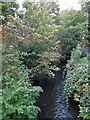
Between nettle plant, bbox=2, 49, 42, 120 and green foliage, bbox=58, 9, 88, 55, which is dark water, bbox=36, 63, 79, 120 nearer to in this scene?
nettle plant, bbox=2, 49, 42, 120

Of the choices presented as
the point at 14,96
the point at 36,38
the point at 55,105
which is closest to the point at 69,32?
the point at 36,38

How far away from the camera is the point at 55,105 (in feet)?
6.73

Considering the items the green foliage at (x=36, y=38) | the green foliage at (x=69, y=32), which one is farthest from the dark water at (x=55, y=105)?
the green foliage at (x=69, y=32)

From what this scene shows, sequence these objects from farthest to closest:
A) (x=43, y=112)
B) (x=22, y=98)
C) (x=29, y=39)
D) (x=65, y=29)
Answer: (x=65, y=29), (x=29, y=39), (x=43, y=112), (x=22, y=98)

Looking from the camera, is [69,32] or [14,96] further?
[69,32]

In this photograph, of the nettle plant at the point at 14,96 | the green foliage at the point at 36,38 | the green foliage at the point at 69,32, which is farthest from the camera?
the green foliage at the point at 69,32

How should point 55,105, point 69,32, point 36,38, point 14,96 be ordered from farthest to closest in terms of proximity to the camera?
point 69,32 → point 36,38 → point 55,105 → point 14,96

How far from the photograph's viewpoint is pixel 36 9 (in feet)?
8.36

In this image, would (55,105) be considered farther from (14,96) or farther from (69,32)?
(69,32)

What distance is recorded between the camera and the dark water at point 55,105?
5.76ft

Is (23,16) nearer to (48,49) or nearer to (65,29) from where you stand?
(48,49)

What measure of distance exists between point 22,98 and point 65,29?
486 cm

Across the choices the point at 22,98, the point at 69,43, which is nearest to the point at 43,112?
the point at 22,98

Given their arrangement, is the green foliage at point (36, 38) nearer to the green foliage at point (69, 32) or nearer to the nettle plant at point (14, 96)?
the nettle plant at point (14, 96)
